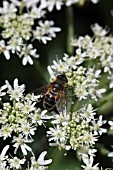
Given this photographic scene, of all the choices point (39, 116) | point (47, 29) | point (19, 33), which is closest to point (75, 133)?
point (39, 116)

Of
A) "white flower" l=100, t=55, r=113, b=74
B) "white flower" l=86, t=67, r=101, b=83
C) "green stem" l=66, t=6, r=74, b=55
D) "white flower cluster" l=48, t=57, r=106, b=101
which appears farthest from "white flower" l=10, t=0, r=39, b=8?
"white flower" l=86, t=67, r=101, b=83

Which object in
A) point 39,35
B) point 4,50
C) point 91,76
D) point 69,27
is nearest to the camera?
point 91,76

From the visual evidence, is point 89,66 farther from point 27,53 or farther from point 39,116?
point 39,116

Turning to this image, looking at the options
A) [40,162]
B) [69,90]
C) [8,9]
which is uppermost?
[8,9]

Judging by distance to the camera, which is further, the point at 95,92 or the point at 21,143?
the point at 95,92

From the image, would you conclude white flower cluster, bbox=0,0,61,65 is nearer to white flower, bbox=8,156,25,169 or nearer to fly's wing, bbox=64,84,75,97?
fly's wing, bbox=64,84,75,97

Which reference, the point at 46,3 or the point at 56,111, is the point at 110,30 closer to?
the point at 46,3

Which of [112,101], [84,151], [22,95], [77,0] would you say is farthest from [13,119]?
[77,0]

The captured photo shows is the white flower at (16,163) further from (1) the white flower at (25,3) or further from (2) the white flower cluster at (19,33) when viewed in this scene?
(1) the white flower at (25,3)

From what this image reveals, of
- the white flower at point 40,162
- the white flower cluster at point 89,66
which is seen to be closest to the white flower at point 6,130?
the white flower at point 40,162
